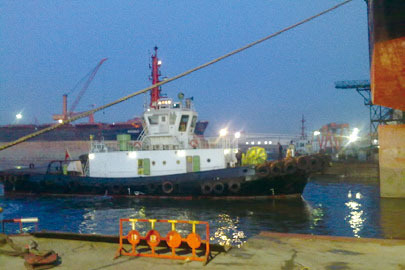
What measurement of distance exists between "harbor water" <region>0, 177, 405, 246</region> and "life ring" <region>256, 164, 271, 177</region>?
1592 mm

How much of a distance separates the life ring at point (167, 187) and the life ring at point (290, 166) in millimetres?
6892

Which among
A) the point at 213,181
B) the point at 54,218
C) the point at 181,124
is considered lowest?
the point at 54,218

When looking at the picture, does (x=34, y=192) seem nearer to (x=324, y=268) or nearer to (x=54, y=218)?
(x=54, y=218)

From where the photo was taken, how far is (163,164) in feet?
74.1

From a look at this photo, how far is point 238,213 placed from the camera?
56.7 ft

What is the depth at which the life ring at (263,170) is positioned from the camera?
19969 mm

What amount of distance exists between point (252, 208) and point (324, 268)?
39.0 ft

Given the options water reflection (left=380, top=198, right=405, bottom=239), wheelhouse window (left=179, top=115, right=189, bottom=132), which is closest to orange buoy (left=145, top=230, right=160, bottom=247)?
water reflection (left=380, top=198, right=405, bottom=239)

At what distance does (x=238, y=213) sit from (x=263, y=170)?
373 centimetres

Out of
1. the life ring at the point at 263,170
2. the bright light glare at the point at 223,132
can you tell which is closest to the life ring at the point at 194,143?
the bright light glare at the point at 223,132

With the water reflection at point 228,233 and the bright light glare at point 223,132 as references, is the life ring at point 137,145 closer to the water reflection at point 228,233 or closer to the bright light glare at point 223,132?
the bright light glare at point 223,132

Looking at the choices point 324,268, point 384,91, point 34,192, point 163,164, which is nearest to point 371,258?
point 324,268

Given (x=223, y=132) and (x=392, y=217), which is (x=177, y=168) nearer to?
(x=223, y=132)

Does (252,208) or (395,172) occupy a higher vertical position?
(395,172)
